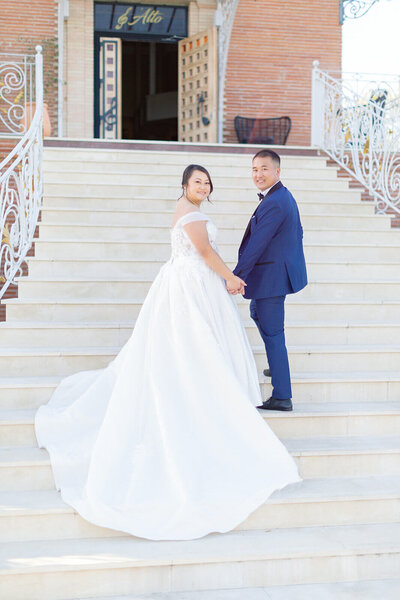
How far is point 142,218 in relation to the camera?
21.0 feet

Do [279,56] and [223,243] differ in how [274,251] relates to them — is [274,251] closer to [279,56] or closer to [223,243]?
[223,243]

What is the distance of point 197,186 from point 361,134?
15.5 ft

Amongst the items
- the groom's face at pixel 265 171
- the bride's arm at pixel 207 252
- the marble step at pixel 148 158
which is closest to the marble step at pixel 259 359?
the bride's arm at pixel 207 252

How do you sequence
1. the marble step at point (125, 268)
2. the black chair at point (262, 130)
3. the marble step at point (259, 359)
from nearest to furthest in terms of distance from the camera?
the marble step at point (259, 359), the marble step at point (125, 268), the black chair at point (262, 130)

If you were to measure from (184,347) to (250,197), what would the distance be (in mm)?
3833

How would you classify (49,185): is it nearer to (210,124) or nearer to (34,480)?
(34,480)

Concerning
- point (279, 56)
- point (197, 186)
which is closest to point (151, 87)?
point (279, 56)

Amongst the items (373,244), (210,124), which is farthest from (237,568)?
(210,124)

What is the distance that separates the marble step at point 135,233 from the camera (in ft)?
19.7

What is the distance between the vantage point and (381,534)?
330 centimetres

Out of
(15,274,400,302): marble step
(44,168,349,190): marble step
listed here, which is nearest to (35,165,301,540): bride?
(15,274,400,302): marble step

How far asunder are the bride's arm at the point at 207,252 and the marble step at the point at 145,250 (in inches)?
81.6

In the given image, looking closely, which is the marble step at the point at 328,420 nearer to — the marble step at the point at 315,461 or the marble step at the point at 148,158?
the marble step at the point at 315,461

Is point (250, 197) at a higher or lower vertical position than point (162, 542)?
higher
